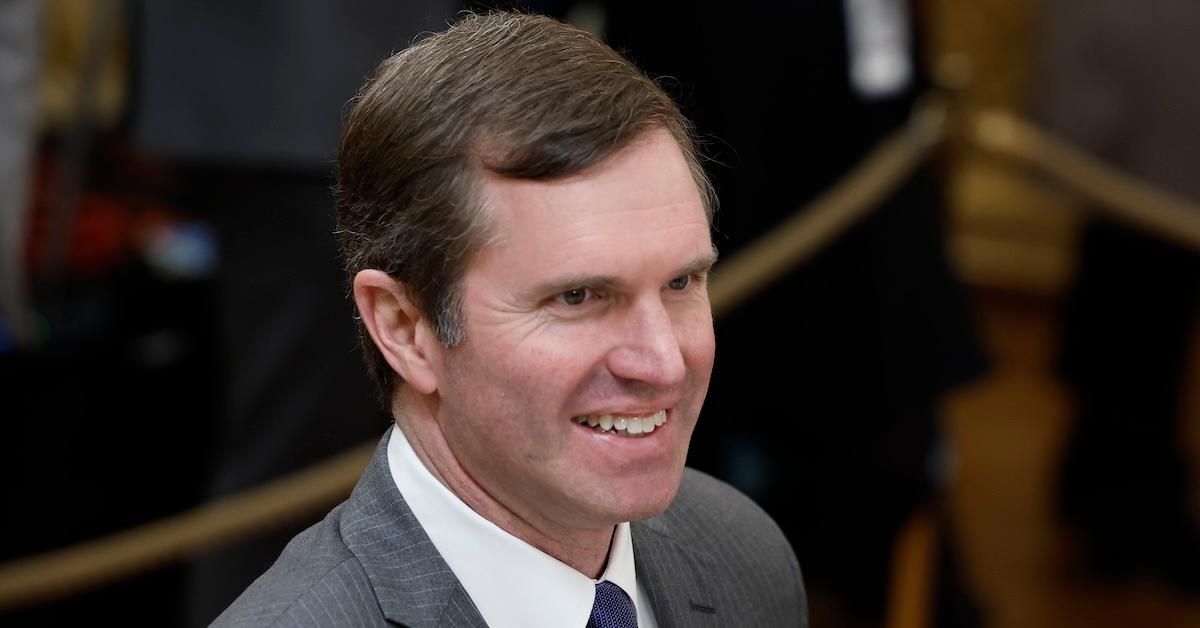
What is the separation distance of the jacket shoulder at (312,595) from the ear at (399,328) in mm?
150

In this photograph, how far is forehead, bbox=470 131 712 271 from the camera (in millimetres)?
1265

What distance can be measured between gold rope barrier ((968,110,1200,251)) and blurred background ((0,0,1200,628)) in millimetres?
12

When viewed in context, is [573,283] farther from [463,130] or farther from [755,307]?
[755,307]

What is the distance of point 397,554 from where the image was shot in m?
1.34

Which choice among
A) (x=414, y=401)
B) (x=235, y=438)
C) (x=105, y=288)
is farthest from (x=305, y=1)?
(x=414, y=401)

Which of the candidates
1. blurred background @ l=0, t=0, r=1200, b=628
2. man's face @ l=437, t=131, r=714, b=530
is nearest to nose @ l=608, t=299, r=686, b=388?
man's face @ l=437, t=131, r=714, b=530

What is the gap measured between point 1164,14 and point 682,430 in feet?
8.96

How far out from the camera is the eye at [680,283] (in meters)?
1.34

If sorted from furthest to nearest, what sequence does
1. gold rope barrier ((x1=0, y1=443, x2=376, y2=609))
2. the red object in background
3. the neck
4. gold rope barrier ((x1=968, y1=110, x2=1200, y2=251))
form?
the red object in background → gold rope barrier ((x1=968, y1=110, x2=1200, y2=251)) → gold rope barrier ((x1=0, y1=443, x2=376, y2=609)) → the neck

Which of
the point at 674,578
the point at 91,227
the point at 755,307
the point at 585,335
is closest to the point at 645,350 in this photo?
the point at 585,335

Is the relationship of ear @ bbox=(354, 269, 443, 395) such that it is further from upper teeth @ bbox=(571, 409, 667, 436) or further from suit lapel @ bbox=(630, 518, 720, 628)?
suit lapel @ bbox=(630, 518, 720, 628)

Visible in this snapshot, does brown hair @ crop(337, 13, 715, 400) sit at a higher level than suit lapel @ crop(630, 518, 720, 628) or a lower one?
higher

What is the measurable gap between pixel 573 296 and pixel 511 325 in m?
0.05

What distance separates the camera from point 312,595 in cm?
129
